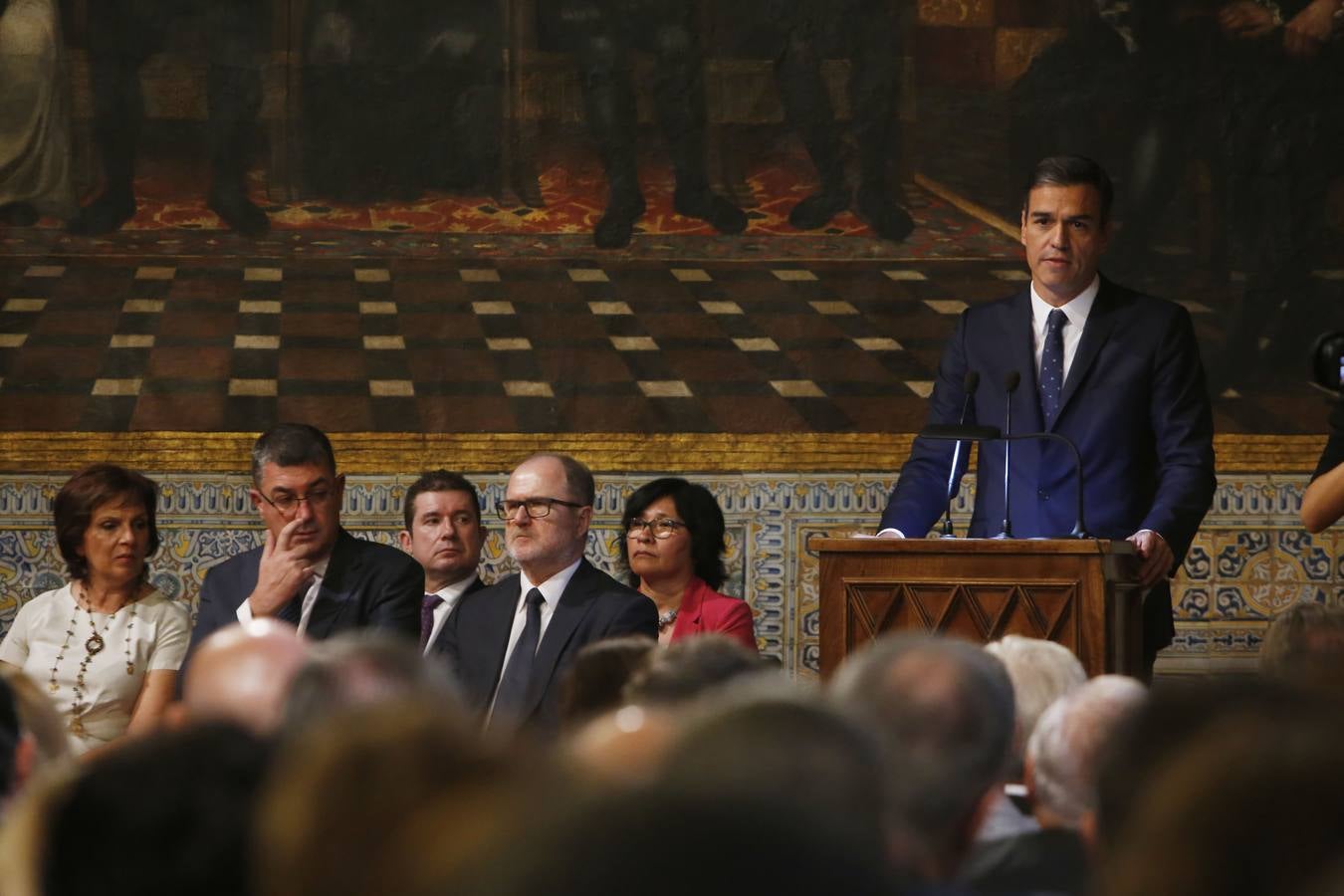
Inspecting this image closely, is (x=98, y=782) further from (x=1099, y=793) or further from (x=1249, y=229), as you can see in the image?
A: (x=1249, y=229)

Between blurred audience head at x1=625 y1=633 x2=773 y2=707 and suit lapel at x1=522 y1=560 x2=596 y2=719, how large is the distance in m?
2.39

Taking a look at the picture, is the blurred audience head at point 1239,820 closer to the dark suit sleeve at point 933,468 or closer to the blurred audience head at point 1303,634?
the blurred audience head at point 1303,634

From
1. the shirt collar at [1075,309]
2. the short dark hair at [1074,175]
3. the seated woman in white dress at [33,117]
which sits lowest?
the shirt collar at [1075,309]

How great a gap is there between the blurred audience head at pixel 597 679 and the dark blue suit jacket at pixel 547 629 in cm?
186

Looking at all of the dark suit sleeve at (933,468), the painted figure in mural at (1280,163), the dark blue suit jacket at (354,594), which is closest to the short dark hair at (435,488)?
the dark blue suit jacket at (354,594)

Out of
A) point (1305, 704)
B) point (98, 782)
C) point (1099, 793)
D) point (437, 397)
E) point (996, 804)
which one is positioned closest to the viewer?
point (1305, 704)

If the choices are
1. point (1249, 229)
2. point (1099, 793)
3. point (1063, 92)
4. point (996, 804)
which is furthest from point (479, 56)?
point (1099, 793)

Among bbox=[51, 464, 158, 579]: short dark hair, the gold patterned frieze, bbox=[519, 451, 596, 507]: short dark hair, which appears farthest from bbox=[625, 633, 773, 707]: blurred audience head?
the gold patterned frieze

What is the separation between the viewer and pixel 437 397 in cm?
863

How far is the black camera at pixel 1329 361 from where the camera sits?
4.80 metres

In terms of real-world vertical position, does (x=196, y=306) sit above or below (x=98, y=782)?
above

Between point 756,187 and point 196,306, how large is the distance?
2.72m

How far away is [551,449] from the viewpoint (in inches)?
337

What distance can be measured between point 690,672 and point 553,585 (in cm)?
290
